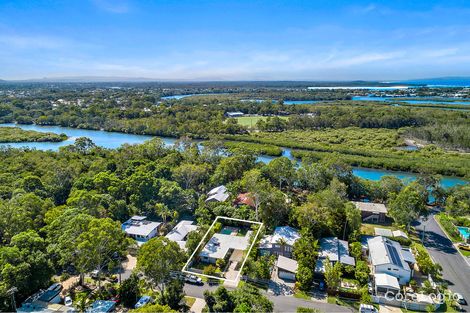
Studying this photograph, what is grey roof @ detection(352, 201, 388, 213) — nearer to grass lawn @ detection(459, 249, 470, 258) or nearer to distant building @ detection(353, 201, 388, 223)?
distant building @ detection(353, 201, 388, 223)

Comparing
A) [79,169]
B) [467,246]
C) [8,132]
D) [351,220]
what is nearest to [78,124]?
[8,132]

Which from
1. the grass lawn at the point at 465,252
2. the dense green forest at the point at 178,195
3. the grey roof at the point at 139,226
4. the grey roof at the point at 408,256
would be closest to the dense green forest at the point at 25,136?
the dense green forest at the point at 178,195

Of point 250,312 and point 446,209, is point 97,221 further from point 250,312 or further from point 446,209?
point 446,209

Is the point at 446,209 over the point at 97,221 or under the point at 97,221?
under

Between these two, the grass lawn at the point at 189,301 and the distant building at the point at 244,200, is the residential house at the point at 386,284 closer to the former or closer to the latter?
the grass lawn at the point at 189,301

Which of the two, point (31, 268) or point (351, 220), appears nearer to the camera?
point (31, 268)

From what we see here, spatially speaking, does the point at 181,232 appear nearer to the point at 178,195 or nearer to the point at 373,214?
the point at 178,195

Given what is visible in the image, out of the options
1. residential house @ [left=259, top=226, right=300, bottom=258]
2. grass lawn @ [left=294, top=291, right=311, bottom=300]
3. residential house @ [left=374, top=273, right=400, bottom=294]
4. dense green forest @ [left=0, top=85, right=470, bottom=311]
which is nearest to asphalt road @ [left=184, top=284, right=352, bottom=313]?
grass lawn @ [left=294, top=291, right=311, bottom=300]
